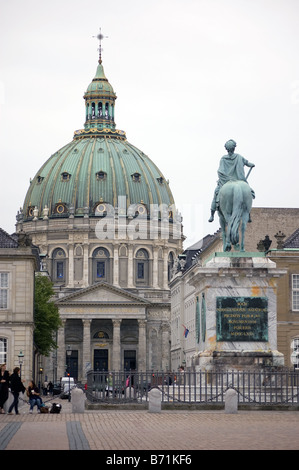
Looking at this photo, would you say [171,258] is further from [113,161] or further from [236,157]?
[236,157]

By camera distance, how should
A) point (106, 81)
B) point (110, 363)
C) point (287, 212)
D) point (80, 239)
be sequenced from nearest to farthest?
1. point (287, 212)
2. point (110, 363)
3. point (80, 239)
4. point (106, 81)

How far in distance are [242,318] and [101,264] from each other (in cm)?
13635

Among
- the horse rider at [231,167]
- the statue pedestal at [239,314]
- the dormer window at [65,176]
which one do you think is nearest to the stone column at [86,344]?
the dormer window at [65,176]

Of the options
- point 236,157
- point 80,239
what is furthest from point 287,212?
point 80,239

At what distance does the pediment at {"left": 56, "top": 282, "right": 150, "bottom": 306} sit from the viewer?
152875mm

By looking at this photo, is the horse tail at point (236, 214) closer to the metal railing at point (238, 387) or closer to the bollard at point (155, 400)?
the metal railing at point (238, 387)

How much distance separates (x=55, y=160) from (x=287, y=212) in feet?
293

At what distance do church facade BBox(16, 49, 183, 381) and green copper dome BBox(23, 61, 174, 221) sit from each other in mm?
146

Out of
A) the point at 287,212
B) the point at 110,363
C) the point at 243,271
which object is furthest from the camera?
the point at 110,363

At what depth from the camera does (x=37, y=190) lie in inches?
6934

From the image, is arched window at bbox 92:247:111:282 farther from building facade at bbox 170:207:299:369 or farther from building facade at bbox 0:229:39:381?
building facade at bbox 0:229:39:381

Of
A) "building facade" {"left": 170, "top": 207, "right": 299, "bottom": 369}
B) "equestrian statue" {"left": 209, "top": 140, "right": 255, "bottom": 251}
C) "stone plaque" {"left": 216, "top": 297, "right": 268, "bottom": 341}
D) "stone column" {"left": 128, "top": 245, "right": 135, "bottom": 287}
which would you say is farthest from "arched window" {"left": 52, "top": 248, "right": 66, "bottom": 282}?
"stone plaque" {"left": 216, "top": 297, "right": 268, "bottom": 341}

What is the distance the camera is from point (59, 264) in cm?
16925

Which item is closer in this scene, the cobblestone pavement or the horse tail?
the cobblestone pavement
